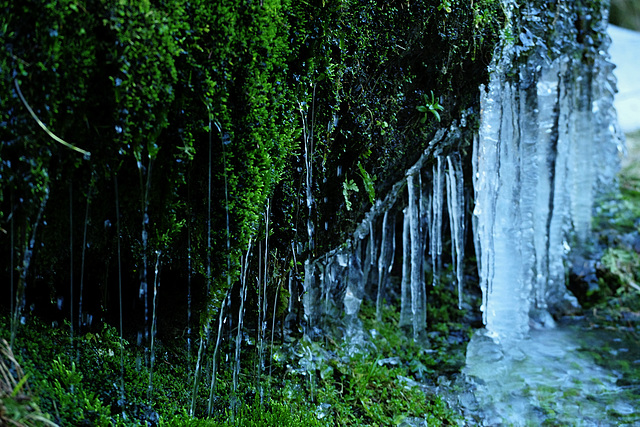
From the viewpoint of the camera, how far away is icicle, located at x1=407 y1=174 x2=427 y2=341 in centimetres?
434

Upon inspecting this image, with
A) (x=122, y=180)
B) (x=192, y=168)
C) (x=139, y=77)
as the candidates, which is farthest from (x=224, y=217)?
(x=139, y=77)

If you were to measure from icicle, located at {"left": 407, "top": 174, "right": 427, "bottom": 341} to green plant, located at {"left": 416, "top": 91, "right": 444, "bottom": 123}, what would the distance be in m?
0.53

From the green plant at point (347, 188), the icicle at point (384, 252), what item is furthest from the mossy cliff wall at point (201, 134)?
the icicle at point (384, 252)

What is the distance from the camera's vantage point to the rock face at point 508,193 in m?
4.26

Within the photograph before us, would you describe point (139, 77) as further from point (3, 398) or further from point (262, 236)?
point (3, 398)

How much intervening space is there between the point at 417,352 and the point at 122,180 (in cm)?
297

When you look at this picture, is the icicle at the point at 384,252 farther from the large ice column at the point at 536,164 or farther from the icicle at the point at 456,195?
the large ice column at the point at 536,164

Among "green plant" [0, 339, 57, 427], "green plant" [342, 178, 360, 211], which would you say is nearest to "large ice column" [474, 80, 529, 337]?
"green plant" [342, 178, 360, 211]

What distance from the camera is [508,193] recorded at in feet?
15.4

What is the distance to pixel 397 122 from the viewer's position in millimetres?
3791

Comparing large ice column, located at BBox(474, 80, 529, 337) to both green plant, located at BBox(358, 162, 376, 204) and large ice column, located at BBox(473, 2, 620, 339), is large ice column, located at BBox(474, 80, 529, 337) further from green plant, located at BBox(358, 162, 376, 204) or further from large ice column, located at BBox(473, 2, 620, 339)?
Result: green plant, located at BBox(358, 162, 376, 204)

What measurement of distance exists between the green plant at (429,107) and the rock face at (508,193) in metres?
0.27

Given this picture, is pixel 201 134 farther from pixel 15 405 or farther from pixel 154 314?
pixel 15 405

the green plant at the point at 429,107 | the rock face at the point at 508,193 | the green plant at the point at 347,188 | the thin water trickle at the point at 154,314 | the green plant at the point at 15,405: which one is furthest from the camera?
the rock face at the point at 508,193
